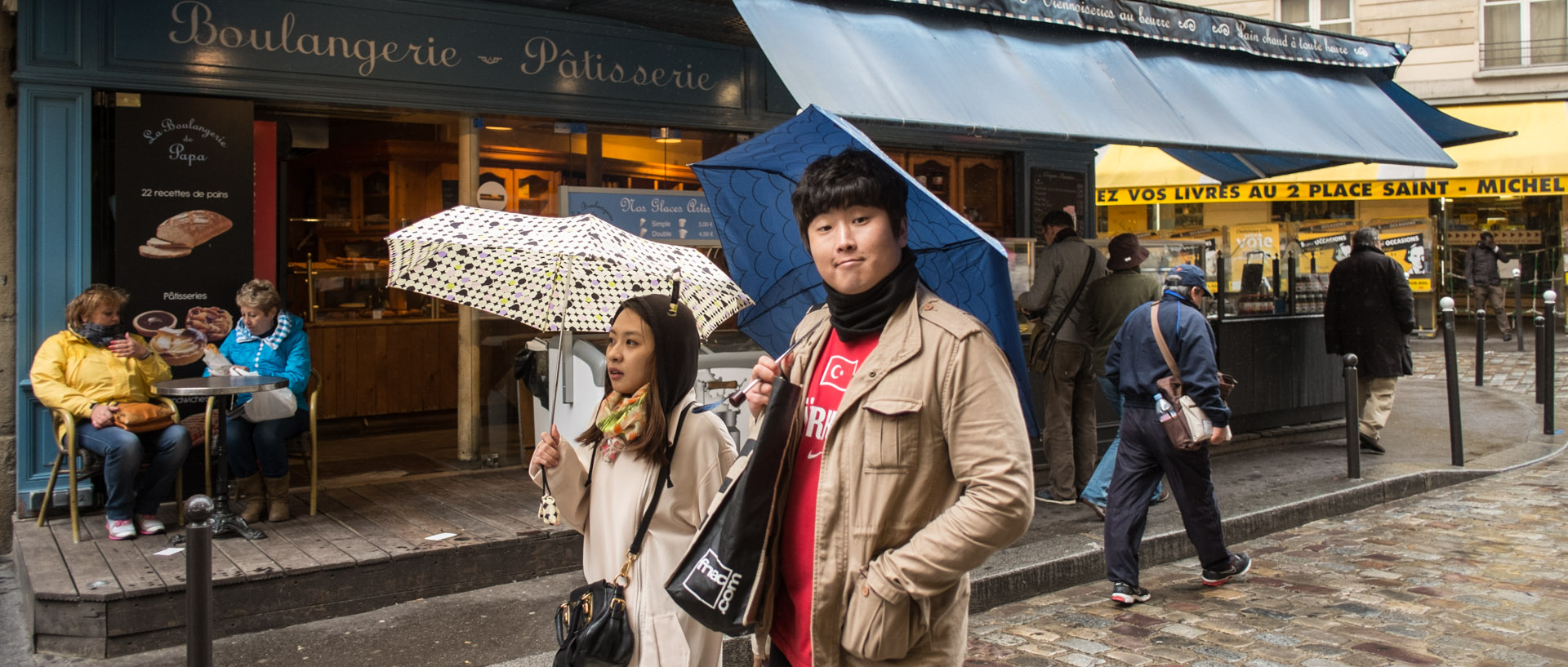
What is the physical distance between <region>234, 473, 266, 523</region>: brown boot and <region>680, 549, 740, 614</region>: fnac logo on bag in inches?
187

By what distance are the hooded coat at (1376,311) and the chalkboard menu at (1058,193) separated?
7.54 feet

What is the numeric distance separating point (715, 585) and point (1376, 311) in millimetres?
8895

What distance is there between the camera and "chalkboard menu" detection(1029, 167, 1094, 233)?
10.6m

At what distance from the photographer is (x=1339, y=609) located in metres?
5.65

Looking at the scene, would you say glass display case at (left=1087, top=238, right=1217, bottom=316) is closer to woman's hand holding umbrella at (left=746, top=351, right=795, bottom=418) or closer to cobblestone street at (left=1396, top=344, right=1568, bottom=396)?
cobblestone street at (left=1396, top=344, right=1568, bottom=396)

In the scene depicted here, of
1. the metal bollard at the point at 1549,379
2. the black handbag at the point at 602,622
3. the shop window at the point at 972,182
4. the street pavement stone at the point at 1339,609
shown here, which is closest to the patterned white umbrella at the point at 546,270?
the black handbag at the point at 602,622

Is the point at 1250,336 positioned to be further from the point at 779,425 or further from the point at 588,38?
the point at 779,425

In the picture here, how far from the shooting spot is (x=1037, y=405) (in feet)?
29.5

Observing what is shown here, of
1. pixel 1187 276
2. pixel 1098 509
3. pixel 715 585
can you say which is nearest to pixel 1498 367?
pixel 1098 509

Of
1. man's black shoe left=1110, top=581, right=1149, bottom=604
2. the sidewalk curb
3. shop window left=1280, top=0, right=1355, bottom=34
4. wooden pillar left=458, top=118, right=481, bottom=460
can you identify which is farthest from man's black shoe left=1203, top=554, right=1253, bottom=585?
shop window left=1280, top=0, right=1355, bottom=34

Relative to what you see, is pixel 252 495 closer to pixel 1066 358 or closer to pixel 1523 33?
pixel 1066 358

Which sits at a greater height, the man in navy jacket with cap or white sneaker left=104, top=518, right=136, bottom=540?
the man in navy jacket with cap

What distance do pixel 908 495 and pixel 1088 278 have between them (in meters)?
5.75

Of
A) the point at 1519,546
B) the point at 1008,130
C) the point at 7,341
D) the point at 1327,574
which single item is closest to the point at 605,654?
the point at 1008,130
